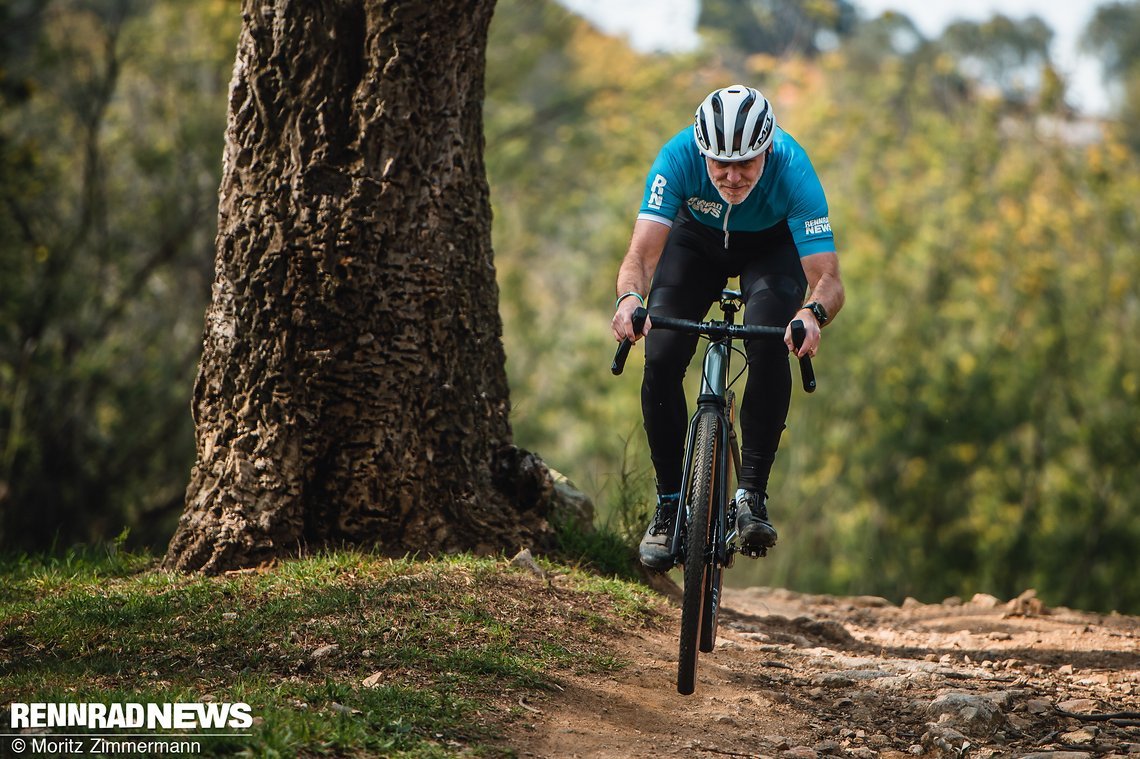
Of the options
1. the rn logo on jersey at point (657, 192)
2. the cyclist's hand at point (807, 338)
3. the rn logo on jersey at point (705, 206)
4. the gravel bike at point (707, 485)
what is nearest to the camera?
the cyclist's hand at point (807, 338)

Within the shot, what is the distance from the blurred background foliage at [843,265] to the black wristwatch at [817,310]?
24.7 ft

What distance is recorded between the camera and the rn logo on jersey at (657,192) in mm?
5609

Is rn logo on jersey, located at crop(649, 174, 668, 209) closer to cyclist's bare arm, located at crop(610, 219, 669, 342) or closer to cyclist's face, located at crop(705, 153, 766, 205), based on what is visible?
cyclist's bare arm, located at crop(610, 219, 669, 342)

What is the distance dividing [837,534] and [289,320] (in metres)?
18.2

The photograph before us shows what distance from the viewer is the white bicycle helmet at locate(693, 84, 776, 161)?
5297 millimetres

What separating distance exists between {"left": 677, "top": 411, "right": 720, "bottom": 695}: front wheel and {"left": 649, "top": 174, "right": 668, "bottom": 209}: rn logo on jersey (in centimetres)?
106

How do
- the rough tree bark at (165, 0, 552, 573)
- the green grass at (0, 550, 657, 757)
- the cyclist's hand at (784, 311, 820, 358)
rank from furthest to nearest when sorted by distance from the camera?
the rough tree bark at (165, 0, 552, 573) → the cyclist's hand at (784, 311, 820, 358) → the green grass at (0, 550, 657, 757)

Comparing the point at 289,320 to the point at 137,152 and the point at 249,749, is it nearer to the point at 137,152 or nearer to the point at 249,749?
the point at 249,749

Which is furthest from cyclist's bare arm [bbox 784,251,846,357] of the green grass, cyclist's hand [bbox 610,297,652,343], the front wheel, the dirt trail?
the green grass

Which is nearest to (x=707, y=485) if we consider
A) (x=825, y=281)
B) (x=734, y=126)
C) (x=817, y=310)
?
(x=817, y=310)

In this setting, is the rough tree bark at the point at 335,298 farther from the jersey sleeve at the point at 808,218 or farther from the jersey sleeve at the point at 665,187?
the jersey sleeve at the point at 808,218

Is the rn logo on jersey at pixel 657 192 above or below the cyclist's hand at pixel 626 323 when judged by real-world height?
above

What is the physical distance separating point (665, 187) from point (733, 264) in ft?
1.78

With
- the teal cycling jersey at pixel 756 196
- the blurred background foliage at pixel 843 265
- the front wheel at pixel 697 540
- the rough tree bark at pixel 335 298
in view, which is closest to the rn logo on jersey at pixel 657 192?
the teal cycling jersey at pixel 756 196
